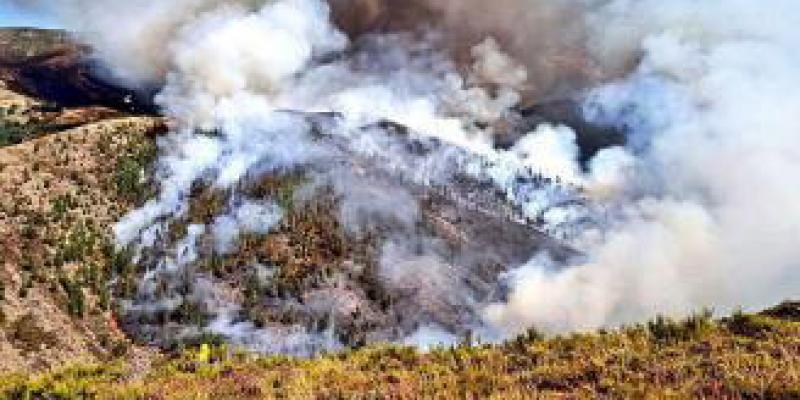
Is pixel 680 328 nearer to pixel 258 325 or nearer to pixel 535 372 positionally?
pixel 535 372

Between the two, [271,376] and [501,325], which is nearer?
[271,376]

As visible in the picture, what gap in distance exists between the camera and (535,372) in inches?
675

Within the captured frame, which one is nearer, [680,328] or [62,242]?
[680,328]

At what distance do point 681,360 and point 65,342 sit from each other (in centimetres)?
9151

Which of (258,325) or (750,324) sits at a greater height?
(258,325)

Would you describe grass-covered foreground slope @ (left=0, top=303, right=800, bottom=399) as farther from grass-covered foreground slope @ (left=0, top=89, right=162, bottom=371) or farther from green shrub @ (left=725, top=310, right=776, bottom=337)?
grass-covered foreground slope @ (left=0, top=89, right=162, bottom=371)

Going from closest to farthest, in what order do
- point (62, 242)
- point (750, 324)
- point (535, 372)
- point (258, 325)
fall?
1. point (535, 372)
2. point (750, 324)
3. point (62, 242)
4. point (258, 325)

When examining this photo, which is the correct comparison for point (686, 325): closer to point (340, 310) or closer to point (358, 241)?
point (340, 310)

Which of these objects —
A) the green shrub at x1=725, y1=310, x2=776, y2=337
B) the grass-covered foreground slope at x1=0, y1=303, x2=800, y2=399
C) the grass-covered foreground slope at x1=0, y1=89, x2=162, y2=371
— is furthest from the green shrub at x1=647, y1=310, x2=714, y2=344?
the grass-covered foreground slope at x1=0, y1=89, x2=162, y2=371

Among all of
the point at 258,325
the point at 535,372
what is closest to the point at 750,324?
the point at 535,372

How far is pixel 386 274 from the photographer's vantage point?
182875mm

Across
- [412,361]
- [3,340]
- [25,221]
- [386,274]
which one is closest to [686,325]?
[412,361]

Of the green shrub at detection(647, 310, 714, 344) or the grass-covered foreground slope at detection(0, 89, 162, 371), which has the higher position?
the grass-covered foreground slope at detection(0, 89, 162, 371)

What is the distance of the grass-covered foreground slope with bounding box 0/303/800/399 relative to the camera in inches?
577
